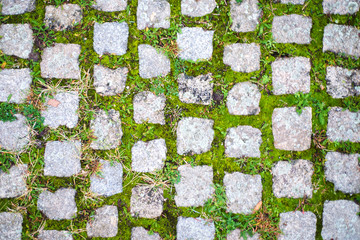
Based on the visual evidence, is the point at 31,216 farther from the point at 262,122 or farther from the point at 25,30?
the point at 262,122

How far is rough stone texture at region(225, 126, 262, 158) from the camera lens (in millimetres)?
2947

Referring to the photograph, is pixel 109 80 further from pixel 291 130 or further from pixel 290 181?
pixel 290 181

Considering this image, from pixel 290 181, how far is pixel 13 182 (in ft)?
10.4

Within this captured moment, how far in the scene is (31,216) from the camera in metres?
2.90

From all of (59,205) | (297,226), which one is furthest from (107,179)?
(297,226)

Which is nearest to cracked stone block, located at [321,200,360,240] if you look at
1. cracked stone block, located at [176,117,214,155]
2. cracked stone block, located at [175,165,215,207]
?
cracked stone block, located at [175,165,215,207]

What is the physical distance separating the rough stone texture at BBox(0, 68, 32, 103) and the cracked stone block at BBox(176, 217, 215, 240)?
231 cm

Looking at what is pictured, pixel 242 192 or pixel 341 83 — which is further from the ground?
pixel 341 83

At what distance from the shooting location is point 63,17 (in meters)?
2.98

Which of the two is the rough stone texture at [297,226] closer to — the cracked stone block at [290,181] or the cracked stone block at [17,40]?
the cracked stone block at [290,181]

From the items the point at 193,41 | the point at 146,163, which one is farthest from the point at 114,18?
the point at 146,163

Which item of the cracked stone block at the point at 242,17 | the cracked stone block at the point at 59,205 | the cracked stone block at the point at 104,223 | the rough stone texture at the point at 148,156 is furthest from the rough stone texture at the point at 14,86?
the cracked stone block at the point at 242,17

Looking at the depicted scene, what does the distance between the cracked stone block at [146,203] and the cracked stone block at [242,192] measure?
0.78m

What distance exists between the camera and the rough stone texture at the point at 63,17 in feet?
9.79
